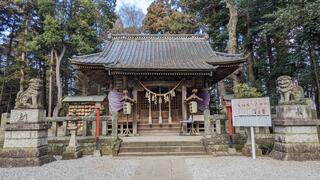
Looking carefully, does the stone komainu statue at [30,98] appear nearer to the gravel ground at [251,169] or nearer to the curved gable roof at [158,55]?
the curved gable roof at [158,55]

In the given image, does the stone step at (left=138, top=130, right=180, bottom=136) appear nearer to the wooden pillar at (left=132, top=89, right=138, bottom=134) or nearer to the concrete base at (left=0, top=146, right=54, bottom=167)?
the wooden pillar at (left=132, top=89, right=138, bottom=134)

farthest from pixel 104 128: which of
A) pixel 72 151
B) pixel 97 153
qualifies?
pixel 72 151

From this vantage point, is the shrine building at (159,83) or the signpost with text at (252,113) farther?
the shrine building at (159,83)

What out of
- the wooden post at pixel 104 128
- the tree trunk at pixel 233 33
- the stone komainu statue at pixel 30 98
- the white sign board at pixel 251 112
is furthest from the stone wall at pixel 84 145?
the tree trunk at pixel 233 33

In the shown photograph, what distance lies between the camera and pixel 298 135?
6691 millimetres

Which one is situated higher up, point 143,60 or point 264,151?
point 143,60

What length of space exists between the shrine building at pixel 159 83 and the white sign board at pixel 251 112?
12.9 ft

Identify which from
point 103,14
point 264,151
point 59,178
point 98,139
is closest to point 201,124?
point 264,151

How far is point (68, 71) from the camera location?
83.8 feet

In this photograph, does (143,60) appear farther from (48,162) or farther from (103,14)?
(103,14)

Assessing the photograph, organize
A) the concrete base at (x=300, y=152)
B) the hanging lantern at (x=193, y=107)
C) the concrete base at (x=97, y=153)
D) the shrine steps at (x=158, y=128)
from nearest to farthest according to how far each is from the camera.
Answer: the concrete base at (x=300, y=152) < the concrete base at (x=97, y=153) < the hanging lantern at (x=193, y=107) < the shrine steps at (x=158, y=128)

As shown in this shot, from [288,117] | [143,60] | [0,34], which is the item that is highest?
[0,34]

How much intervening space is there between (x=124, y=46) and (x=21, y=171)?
10506 millimetres

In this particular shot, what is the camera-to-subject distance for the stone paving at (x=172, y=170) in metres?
5.10
